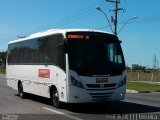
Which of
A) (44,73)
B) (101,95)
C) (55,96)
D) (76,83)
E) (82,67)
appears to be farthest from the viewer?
(44,73)

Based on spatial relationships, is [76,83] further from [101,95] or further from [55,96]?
[55,96]

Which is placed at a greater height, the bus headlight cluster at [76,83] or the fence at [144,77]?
the bus headlight cluster at [76,83]

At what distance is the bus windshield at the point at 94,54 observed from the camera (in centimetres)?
1600

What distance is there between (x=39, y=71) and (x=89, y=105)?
273 cm

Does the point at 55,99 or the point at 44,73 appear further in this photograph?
the point at 44,73

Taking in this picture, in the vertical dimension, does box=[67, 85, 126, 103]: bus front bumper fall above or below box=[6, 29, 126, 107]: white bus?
below

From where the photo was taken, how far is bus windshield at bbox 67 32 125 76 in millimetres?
16000

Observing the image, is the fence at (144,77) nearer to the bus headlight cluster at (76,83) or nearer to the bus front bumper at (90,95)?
the bus front bumper at (90,95)

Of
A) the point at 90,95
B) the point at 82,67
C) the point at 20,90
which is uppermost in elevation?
the point at 82,67

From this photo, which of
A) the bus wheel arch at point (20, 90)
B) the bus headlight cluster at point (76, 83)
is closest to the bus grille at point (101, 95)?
the bus headlight cluster at point (76, 83)

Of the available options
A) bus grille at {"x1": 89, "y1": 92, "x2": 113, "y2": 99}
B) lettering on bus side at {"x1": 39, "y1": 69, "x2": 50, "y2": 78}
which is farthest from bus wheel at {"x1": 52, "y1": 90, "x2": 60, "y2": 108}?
bus grille at {"x1": 89, "y1": 92, "x2": 113, "y2": 99}

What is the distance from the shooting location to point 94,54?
16.4 meters

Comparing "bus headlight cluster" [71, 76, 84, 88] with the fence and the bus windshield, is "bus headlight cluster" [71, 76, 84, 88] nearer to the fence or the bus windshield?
the bus windshield

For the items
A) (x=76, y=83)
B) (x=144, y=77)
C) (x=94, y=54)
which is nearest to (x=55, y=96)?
(x=76, y=83)
